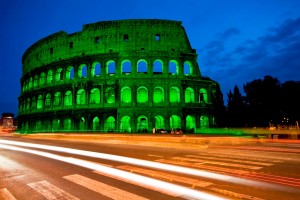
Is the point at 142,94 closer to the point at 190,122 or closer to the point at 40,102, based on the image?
the point at 190,122

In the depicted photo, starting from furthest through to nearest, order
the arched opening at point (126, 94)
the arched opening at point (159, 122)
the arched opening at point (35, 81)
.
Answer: the arched opening at point (35, 81)
the arched opening at point (159, 122)
the arched opening at point (126, 94)

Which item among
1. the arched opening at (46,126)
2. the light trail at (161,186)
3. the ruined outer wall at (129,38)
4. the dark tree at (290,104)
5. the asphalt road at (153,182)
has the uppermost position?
the ruined outer wall at (129,38)

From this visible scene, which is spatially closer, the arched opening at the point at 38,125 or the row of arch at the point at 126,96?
the row of arch at the point at 126,96

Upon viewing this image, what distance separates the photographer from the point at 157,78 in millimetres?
33188

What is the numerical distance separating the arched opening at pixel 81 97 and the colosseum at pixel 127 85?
6.2 inches

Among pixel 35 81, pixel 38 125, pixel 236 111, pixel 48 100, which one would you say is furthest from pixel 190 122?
pixel 35 81

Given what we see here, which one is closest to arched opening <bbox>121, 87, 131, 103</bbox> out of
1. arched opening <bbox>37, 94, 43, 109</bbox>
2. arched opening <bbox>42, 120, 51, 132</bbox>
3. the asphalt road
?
arched opening <bbox>42, 120, 51, 132</bbox>

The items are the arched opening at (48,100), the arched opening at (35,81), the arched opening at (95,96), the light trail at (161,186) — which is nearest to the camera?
the light trail at (161,186)

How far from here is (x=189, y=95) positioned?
36219 mm

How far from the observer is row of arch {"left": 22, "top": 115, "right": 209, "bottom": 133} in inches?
1272

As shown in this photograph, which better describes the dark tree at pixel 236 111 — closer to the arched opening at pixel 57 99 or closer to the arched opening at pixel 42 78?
the arched opening at pixel 57 99

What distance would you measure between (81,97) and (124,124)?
8.58 m

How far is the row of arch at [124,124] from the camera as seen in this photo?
106ft

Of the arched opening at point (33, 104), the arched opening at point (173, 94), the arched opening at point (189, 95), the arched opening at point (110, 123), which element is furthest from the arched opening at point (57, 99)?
the arched opening at point (189, 95)
